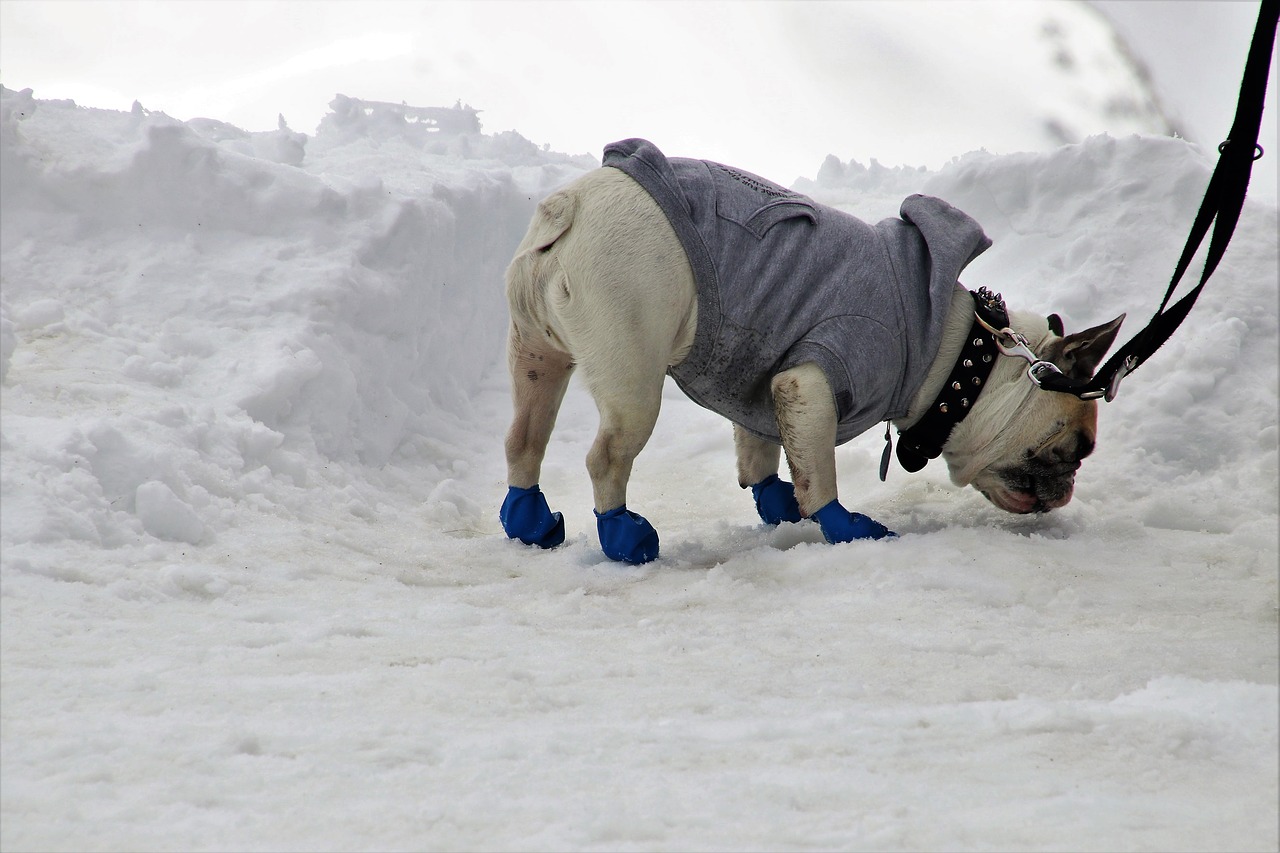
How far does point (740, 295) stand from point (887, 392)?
1.98 ft

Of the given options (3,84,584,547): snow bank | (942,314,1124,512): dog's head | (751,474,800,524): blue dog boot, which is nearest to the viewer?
(3,84,584,547): snow bank

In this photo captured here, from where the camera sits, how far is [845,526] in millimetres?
3250

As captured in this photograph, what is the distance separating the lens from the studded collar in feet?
11.6

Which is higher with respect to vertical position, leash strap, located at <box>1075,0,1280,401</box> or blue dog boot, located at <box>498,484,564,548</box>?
leash strap, located at <box>1075,0,1280,401</box>

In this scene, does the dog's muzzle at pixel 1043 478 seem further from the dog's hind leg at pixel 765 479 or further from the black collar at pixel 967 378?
the dog's hind leg at pixel 765 479

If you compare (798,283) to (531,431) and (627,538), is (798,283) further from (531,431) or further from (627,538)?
(531,431)

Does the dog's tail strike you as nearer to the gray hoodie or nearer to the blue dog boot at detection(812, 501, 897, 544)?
the gray hoodie

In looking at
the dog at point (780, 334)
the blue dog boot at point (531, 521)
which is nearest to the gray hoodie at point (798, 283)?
the dog at point (780, 334)

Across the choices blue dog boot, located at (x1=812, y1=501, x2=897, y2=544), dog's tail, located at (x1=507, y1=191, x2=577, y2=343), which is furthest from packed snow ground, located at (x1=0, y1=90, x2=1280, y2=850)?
dog's tail, located at (x1=507, y1=191, x2=577, y2=343)

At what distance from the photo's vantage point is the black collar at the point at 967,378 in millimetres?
3551

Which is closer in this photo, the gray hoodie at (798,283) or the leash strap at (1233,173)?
the leash strap at (1233,173)

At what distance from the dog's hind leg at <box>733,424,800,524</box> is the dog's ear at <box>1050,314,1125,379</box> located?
A: 42.6 inches

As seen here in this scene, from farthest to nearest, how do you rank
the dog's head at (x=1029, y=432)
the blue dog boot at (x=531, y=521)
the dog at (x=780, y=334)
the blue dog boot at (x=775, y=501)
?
1. the blue dog boot at (x=775, y=501)
2. the blue dog boot at (x=531, y=521)
3. the dog's head at (x=1029, y=432)
4. the dog at (x=780, y=334)

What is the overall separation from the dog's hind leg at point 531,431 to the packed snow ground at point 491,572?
0.11 meters
